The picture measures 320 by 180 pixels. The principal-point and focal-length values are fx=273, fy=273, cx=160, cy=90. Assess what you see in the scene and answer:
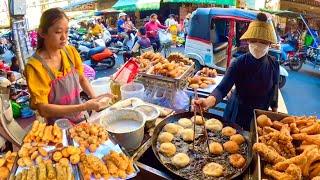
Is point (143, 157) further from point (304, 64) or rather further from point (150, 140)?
point (304, 64)

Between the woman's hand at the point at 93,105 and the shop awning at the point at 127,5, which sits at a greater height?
the shop awning at the point at 127,5

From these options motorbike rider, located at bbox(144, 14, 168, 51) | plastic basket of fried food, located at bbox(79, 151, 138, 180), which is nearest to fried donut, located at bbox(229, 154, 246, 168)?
plastic basket of fried food, located at bbox(79, 151, 138, 180)

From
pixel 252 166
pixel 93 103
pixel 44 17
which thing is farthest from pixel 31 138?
pixel 252 166

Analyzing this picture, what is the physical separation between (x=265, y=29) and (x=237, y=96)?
0.74m

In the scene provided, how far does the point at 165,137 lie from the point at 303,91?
699cm

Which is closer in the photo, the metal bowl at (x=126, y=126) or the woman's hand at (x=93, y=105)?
the metal bowl at (x=126, y=126)

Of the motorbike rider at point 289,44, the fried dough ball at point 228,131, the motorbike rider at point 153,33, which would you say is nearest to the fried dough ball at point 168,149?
the fried dough ball at point 228,131

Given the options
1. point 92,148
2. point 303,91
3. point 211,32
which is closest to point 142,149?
point 92,148

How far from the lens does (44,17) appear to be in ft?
7.33

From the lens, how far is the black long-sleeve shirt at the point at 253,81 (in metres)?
2.65

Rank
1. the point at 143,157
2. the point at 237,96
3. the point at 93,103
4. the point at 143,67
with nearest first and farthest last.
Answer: the point at 143,157 < the point at 93,103 < the point at 237,96 < the point at 143,67

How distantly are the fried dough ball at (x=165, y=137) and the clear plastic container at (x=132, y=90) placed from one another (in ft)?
2.91

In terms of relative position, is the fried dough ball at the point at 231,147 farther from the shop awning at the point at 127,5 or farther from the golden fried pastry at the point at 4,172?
the shop awning at the point at 127,5

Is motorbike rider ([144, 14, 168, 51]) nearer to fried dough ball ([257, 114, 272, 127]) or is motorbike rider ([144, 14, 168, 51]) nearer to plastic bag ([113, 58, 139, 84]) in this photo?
plastic bag ([113, 58, 139, 84])
